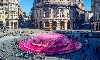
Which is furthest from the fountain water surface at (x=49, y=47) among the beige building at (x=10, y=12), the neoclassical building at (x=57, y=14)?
the beige building at (x=10, y=12)

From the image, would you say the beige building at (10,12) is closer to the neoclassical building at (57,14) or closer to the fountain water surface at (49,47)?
the neoclassical building at (57,14)

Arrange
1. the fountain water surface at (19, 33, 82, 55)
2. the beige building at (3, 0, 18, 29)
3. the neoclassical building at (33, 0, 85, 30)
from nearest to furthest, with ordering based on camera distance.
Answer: the fountain water surface at (19, 33, 82, 55) → the neoclassical building at (33, 0, 85, 30) → the beige building at (3, 0, 18, 29)

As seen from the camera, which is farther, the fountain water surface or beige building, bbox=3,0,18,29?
beige building, bbox=3,0,18,29

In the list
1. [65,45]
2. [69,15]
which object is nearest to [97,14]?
[69,15]

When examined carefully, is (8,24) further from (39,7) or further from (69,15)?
(69,15)

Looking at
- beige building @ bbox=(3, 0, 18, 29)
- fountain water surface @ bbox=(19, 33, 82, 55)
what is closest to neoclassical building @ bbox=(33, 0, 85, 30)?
beige building @ bbox=(3, 0, 18, 29)

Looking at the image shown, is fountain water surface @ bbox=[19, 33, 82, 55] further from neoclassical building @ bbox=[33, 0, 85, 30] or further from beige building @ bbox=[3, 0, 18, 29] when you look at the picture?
beige building @ bbox=[3, 0, 18, 29]

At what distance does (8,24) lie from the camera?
9712cm

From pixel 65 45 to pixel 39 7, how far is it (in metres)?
60.0

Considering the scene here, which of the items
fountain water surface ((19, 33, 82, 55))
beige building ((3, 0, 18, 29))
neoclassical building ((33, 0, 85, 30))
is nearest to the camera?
fountain water surface ((19, 33, 82, 55))

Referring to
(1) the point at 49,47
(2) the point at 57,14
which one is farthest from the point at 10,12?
(1) the point at 49,47

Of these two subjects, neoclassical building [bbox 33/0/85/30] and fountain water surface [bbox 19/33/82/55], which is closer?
fountain water surface [bbox 19/33/82/55]

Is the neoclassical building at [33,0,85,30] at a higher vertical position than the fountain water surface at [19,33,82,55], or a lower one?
higher

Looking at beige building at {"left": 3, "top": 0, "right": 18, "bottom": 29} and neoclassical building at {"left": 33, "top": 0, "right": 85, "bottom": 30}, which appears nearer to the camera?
neoclassical building at {"left": 33, "top": 0, "right": 85, "bottom": 30}
